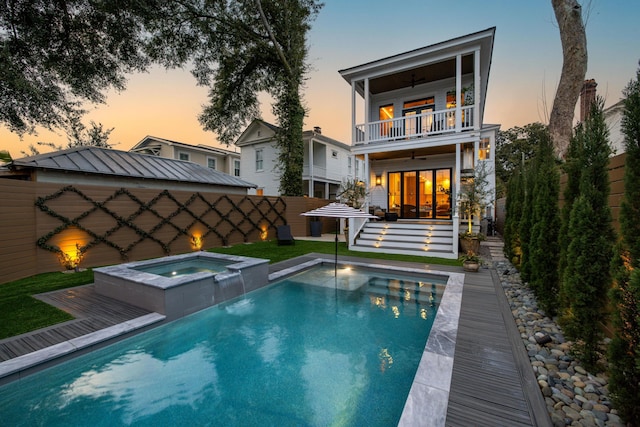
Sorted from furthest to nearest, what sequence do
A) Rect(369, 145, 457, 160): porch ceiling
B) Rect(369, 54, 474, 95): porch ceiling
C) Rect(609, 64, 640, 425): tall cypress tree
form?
Rect(369, 145, 457, 160): porch ceiling < Rect(369, 54, 474, 95): porch ceiling < Rect(609, 64, 640, 425): tall cypress tree

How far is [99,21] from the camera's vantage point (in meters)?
11.9

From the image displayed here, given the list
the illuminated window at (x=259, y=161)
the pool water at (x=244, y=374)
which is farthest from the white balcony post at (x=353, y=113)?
the illuminated window at (x=259, y=161)

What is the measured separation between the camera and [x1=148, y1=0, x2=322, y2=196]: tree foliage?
45.5 ft

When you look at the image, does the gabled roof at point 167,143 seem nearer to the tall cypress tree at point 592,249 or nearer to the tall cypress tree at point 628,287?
the tall cypress tree at point 592,249

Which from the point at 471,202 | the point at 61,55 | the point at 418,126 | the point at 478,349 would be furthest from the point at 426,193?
the point at 61,55

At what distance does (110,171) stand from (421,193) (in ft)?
42.8

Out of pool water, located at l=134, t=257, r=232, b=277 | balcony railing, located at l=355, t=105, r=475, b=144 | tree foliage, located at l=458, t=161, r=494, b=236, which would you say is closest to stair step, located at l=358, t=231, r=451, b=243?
tree foliage, located at l=458, t=161, r=494, b=236

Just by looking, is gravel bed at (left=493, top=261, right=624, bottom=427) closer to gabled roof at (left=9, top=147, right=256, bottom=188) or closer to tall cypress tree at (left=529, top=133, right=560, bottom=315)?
tall cypress tree at (left=529, top=133, right=560, bottom=315)

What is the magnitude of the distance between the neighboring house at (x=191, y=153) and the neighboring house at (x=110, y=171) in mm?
6882

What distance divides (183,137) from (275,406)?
26173 mm

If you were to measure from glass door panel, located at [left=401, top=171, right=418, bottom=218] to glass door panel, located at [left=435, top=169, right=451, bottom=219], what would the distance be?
989mm

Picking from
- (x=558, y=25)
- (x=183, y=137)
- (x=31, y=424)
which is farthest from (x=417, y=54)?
(x=183, y=137)

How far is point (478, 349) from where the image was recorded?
2986mm

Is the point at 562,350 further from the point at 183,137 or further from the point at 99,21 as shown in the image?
the point at 183,137
